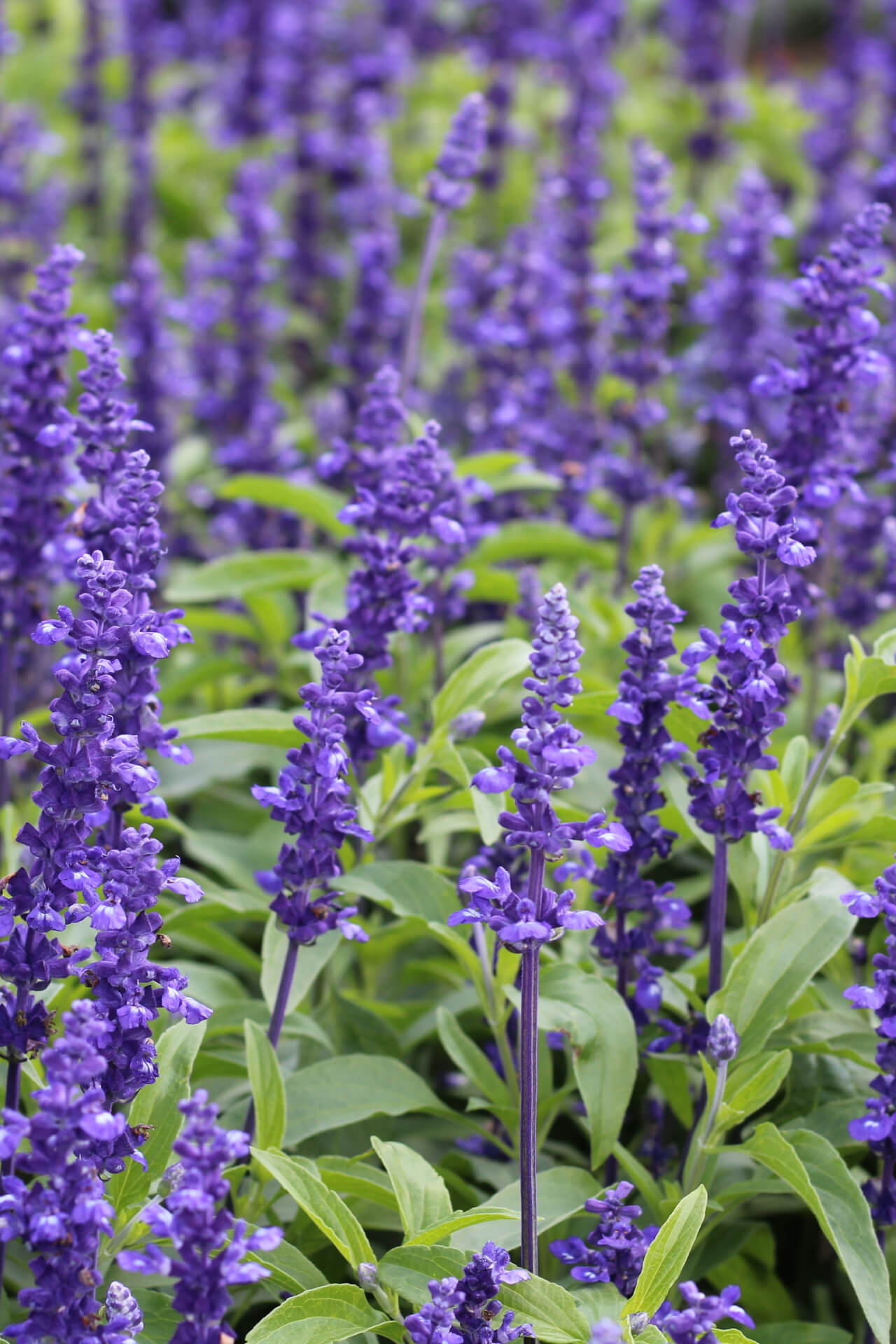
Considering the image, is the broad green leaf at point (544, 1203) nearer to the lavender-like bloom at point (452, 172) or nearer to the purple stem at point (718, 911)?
the purple stem at point (718, 911)

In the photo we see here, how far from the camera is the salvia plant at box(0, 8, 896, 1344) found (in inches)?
105

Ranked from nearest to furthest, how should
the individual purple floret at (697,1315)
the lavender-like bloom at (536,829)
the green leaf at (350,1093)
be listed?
the individual purple floret at (697,1315) < the lavender-like bloom at (536,829) < the green leaf at (350,1093)

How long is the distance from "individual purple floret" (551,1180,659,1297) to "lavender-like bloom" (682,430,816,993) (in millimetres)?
681

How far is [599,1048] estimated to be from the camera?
324 centimetres

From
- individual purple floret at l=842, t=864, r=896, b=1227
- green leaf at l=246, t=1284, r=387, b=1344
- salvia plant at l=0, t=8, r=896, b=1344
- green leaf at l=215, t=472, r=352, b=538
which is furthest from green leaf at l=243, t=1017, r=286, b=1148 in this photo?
green leaf at l=215, t=472, r=352, b=538

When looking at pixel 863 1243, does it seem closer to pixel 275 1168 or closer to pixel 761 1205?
pixel 761 1205

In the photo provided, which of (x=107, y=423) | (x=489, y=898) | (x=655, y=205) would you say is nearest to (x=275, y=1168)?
(x=489, y=898)

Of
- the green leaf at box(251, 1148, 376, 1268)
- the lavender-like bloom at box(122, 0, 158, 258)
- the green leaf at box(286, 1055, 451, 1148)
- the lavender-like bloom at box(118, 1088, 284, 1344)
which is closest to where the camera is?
the lavender-like bloom at box(118, 1088, 284, 1344)

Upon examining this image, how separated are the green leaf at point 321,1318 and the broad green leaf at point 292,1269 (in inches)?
6.7

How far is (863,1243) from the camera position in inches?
115

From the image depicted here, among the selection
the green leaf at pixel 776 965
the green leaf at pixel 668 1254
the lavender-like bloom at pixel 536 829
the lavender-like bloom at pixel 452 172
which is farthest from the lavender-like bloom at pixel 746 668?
the lavender-like bloom at pixel 452 172

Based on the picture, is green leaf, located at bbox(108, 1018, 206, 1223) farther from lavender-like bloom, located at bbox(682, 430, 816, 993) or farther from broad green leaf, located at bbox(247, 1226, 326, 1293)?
lavender-like bloom, located at bbox(682, 430, 816, 993)

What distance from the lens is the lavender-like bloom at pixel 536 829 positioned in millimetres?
2568

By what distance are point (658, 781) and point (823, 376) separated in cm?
115
